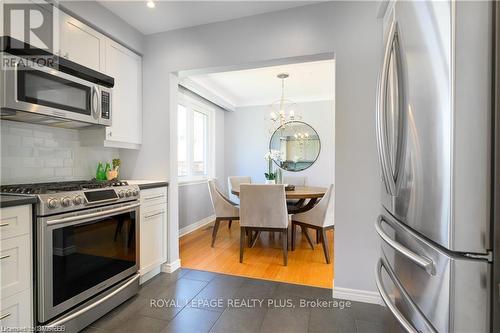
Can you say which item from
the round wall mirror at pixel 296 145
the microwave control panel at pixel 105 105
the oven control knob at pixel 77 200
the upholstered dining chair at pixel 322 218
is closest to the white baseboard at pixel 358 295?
the upholstered dining chair at pixel 322 218

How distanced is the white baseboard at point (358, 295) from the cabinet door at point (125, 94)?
247 cm

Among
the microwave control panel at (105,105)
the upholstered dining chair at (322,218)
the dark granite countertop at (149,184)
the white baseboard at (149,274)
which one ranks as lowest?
the white baseboard at (149,274)

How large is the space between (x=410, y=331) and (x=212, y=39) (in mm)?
2628

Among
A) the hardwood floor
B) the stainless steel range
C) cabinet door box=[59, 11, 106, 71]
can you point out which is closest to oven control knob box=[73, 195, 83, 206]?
the stainless steel range

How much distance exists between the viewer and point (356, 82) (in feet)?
6.69

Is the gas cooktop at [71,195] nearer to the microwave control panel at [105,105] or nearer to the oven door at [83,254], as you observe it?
the oven door at [83,254]

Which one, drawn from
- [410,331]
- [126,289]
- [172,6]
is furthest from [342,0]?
[126,289]

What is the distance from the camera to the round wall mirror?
496cm

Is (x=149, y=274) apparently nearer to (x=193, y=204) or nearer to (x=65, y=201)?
(x=65, y=201)

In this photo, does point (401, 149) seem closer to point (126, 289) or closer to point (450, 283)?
point (450, 283)

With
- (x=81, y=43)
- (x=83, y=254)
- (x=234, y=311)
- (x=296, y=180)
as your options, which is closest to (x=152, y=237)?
(x=83, y=254)

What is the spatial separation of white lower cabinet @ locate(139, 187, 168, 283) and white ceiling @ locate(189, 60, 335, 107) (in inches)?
69.0

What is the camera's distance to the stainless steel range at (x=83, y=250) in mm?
1438

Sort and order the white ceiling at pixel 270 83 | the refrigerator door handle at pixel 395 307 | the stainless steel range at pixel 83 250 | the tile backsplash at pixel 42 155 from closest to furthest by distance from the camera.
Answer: the refrigerator door handle at pixel 395 307, the stainless steel range at pixel 83 250, the tile backsplash at pixel 42 155, the white ceiling at pixel 270 83
